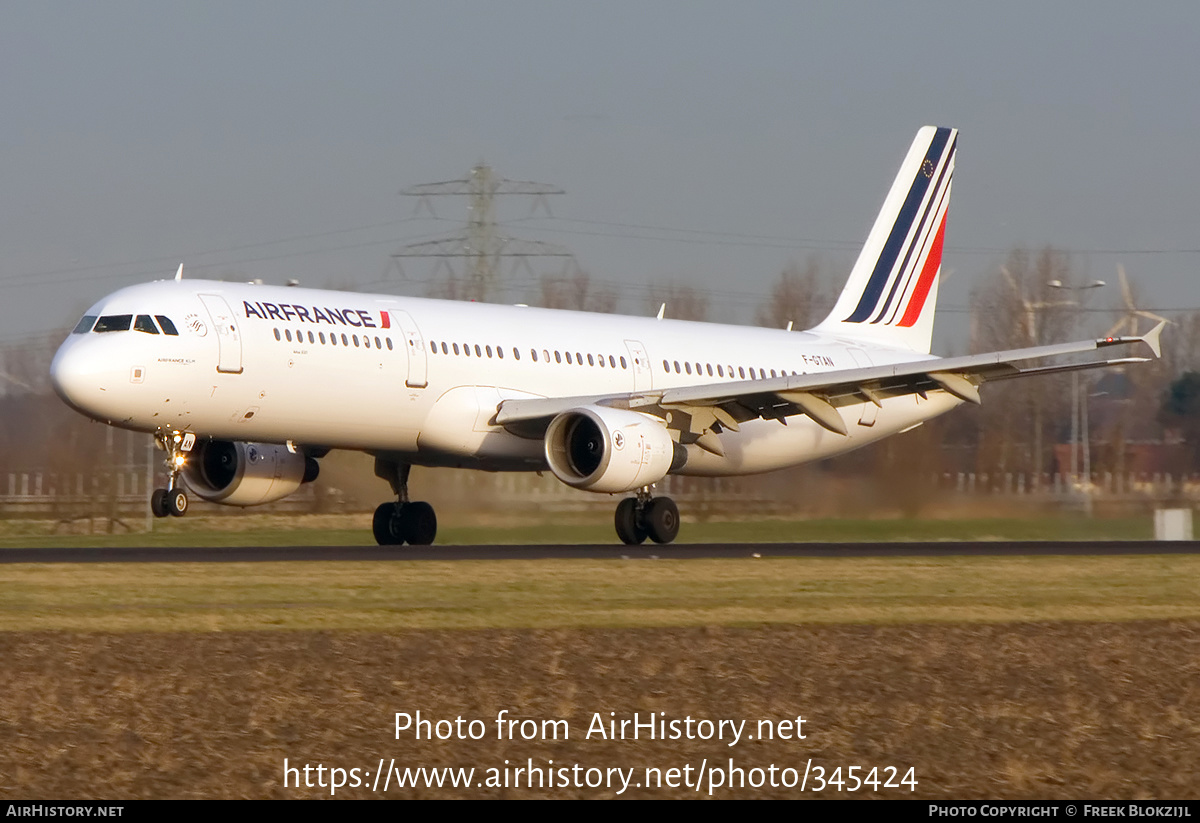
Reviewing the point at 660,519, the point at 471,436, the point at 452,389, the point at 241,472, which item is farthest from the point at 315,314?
the point at 660,519

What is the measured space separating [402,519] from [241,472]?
3.24m

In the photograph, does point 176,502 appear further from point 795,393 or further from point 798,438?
point 798,438

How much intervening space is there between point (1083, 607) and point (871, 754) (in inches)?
336

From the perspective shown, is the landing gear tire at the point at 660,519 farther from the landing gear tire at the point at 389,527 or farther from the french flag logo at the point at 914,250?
the french flag logo at the point at 914,250

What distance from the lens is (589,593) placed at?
20.6 m

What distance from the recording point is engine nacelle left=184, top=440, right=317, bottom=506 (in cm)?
3083

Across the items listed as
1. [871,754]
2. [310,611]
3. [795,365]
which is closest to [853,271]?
[795,365]

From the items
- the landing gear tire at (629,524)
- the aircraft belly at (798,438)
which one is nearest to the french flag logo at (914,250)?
the aircraft belly at (798,438)

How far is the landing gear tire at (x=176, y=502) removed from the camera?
26094 millimetres

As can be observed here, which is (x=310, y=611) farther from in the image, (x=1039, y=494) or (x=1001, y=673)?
(x=1039, y=494)

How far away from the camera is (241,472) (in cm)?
3078

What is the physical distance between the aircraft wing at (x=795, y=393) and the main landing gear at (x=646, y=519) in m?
1.37
